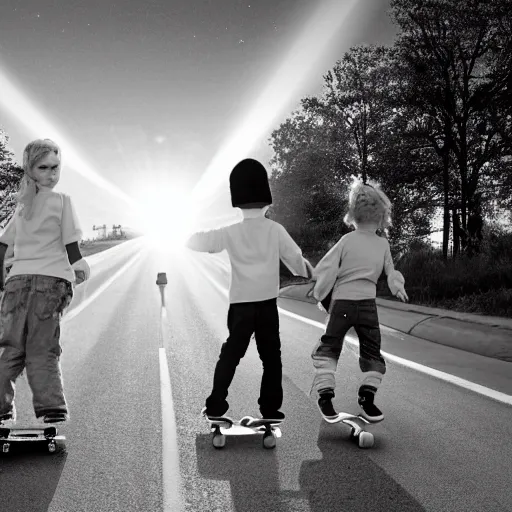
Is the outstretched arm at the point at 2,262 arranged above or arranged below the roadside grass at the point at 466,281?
above

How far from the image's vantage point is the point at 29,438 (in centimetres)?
399

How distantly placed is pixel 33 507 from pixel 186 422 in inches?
64.4

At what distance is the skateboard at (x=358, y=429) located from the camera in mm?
4059

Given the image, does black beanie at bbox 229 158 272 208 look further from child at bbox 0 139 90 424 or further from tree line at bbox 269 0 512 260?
tree line at bbox 269 0 512 260

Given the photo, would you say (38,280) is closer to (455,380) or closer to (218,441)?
(218,441)

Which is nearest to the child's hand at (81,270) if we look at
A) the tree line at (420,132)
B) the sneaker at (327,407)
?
the sneaker at (327,407)

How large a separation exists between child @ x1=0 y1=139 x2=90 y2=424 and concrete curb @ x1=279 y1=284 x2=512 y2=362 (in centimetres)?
511

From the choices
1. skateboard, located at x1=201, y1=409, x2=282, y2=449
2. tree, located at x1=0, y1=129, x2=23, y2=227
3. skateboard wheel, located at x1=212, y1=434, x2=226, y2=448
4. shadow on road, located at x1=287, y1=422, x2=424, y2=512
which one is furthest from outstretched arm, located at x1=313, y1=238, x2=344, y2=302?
tree, located at x1=0, y1=129, x2=23, y2=227

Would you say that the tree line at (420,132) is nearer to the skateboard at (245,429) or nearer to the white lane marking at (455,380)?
the white lane marking at (455,380)

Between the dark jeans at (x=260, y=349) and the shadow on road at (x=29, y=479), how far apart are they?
114 cm

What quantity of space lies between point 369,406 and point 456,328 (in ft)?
13.4

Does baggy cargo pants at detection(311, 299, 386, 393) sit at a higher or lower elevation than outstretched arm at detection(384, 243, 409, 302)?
lower

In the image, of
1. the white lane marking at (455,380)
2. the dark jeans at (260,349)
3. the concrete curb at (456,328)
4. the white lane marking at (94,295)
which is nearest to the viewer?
the dark jeans at (260,349)

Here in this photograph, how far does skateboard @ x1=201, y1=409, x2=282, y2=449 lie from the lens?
412 cm
